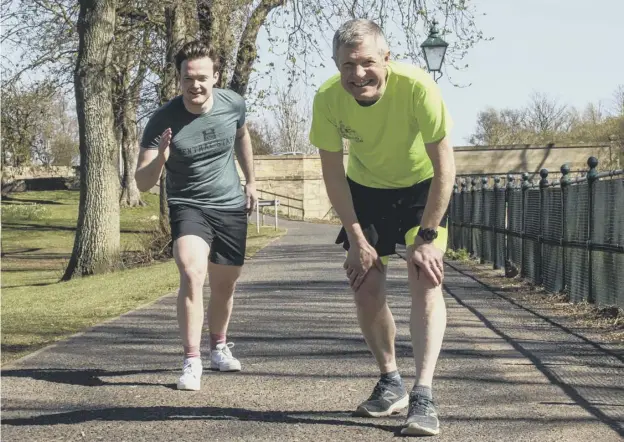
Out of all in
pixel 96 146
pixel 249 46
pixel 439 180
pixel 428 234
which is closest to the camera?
pixel 439 180

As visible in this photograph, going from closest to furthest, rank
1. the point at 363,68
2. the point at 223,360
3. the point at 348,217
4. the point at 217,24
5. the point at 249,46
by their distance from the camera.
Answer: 1. the point at 363,68
2. the point at 348,217
3. the point at 223,360
4. the point at 217,24
5. the point at 249,46

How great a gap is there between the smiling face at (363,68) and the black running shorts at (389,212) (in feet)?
1.89

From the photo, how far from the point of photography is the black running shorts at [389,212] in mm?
5203

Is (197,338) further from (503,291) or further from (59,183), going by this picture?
(59,183)

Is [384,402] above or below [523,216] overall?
below

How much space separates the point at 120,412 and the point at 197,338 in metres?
0.96

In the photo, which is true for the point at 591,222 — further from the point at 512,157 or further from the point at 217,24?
the point at 512,157

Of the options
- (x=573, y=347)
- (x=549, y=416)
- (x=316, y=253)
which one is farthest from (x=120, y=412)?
(x=316, y=253)

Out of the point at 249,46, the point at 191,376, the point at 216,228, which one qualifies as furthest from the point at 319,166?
the point at 191,376

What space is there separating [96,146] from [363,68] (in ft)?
50.8

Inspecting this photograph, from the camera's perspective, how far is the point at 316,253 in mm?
22828

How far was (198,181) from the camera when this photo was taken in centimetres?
653

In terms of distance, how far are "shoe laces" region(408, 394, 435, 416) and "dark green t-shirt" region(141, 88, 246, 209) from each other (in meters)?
2.17

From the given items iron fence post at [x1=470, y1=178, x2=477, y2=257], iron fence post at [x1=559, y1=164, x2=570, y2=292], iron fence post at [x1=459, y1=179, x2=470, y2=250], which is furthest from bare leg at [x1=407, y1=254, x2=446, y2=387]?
A: iron fence post at [x1=459, y1=179, x2=470, y2=250]
